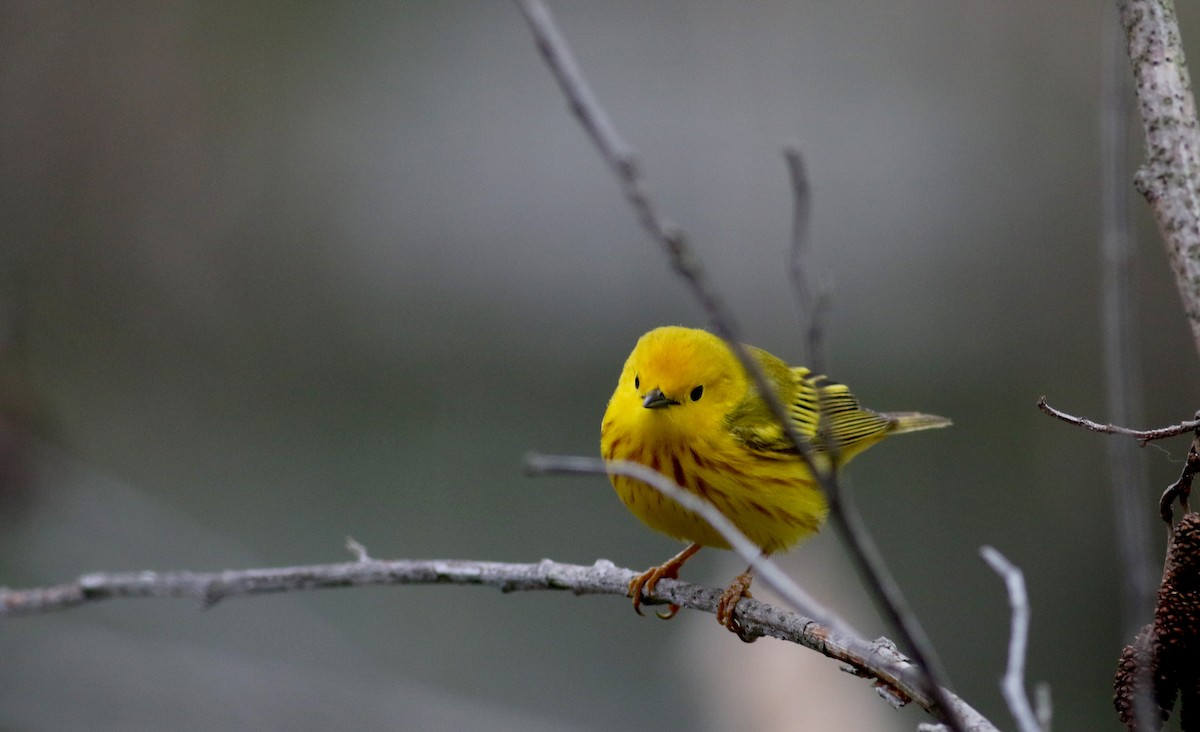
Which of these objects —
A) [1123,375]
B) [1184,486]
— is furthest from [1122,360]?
[1184,486]

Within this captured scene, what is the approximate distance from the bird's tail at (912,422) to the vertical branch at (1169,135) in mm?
2051

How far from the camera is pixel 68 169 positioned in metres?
5.03

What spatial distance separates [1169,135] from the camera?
4.17 ft

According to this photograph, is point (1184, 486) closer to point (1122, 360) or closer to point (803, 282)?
point (1122, 360)

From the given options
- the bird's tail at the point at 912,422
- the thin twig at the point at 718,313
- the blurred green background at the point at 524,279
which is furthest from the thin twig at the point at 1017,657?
the blurred green background at the point at 524,279

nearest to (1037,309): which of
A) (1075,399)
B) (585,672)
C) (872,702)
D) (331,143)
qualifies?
(1075,399)

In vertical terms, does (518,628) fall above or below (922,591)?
above

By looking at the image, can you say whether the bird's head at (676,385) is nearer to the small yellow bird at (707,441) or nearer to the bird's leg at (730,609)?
the small yellow bird at (707,441)

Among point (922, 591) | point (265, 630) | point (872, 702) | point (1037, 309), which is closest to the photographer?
point (872, 702)

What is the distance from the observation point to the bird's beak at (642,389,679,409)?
2352mm

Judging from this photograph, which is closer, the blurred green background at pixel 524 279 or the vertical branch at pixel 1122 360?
the vertical branch at pixel 1122 360

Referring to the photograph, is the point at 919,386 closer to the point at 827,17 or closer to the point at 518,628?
the point at 827,17

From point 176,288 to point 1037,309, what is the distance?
3966 mm

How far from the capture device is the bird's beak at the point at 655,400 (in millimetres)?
2352
